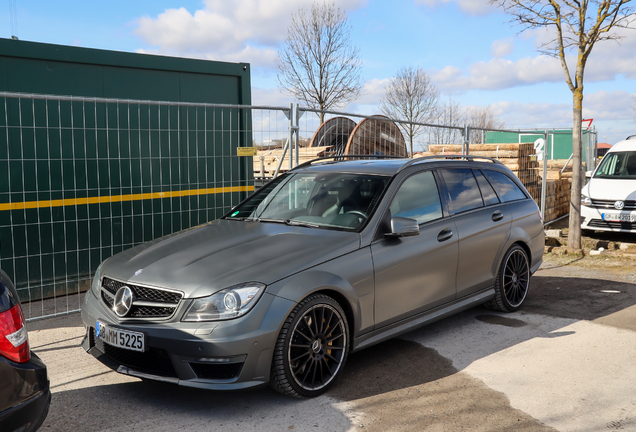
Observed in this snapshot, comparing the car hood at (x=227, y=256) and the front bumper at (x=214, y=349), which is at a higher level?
the car hood at (x=227, y=256)

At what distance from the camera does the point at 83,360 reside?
469 cm

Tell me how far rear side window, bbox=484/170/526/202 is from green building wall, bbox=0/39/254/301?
3391mm

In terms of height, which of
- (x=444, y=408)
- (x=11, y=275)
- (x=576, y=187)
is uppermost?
(x=576, y=187)

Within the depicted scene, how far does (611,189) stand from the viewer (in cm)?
1088

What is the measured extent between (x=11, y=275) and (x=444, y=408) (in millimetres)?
5270

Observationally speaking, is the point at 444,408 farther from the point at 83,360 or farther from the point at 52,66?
the point at 52,66

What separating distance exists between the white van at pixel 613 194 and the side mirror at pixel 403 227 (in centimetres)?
783

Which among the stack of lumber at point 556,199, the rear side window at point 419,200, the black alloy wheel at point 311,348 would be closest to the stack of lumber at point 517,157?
the stack of lumber at point 556,199

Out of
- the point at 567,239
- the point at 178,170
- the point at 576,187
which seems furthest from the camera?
the point at 567,239

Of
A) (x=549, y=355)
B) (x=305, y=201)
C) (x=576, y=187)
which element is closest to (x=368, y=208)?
(x=305, y=201)

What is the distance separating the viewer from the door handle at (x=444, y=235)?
4816mm

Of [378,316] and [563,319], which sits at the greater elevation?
[378,316]

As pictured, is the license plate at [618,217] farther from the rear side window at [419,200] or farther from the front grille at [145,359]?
the front grille at [145,359]

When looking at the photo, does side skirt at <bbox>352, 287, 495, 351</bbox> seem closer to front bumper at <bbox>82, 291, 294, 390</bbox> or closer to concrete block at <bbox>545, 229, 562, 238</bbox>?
front bumper at <bbox>82, 291, 294, 390</bbox>
